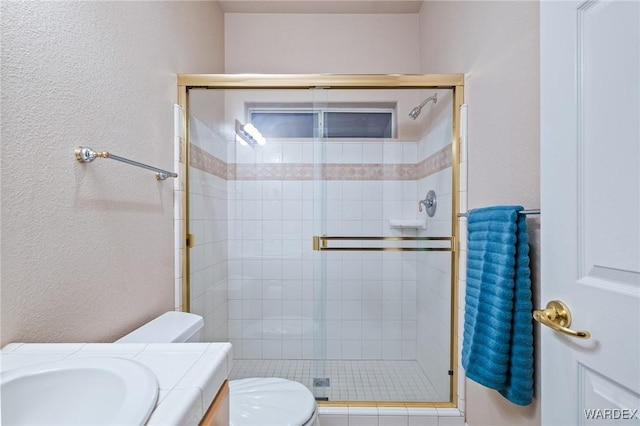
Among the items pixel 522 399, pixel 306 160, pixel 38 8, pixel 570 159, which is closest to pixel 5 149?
pixel 38 8

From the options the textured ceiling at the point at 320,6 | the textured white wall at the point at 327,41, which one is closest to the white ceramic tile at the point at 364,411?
the textured white wall at the point at 327,41

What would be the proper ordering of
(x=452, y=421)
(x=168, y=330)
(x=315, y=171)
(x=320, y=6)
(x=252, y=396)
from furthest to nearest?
(x=320, y=6) < (x=315, y=171) < (x=452, y=421) < (x=252, y=396) < (x=168, y=330)

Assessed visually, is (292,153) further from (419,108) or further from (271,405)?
(271,405)

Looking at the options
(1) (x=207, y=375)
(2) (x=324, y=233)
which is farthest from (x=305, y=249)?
(1) (x=207, y=375)

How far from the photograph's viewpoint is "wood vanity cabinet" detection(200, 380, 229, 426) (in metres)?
0.57

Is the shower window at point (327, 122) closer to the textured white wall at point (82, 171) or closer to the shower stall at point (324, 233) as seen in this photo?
the shower stall at point (324, 233)

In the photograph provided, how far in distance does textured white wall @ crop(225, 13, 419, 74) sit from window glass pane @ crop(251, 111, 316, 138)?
2.15 ft

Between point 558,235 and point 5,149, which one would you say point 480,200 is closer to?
point 558,235

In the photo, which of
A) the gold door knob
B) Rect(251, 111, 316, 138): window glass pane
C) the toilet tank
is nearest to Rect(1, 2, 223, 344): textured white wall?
the toilet tank

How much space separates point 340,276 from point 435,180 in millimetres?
796

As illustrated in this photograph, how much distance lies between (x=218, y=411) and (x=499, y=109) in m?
1.35

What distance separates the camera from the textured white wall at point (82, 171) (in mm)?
708

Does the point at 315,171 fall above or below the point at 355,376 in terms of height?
above

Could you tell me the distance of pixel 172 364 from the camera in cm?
62
